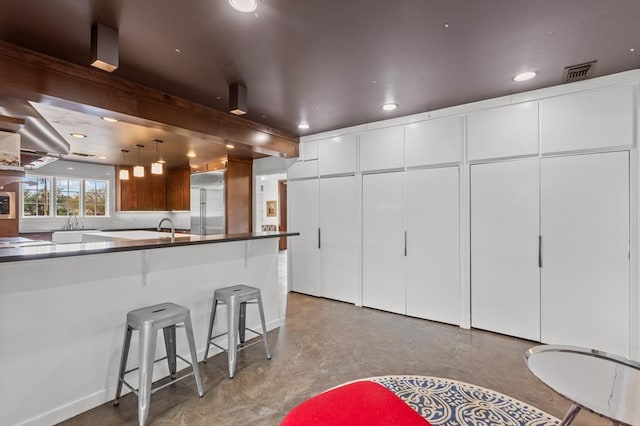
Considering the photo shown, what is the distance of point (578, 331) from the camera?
3.05 metres

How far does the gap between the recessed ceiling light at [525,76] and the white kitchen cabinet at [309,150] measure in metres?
2.90

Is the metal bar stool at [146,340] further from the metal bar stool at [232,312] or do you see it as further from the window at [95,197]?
the window at [95,197]

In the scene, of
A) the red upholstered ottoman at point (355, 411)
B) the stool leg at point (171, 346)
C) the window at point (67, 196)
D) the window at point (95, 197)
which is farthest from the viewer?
the window at point (95, 197)

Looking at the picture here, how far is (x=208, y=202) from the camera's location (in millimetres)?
6453

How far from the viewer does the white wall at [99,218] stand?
6.56m

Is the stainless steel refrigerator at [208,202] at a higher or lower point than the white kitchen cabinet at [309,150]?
lower

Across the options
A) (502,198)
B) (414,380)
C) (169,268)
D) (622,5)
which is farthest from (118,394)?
(622,5)

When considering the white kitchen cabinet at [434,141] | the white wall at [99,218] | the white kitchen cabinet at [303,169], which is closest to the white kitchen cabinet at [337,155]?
the white kitchen cabinet at [303,169]

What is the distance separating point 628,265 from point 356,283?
3.02m

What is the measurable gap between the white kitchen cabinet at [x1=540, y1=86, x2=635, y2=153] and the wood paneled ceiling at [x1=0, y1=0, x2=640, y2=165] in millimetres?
248

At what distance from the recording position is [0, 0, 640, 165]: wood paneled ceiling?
6.26ft

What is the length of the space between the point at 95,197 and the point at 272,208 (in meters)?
4.80

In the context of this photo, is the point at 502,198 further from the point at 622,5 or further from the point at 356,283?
the point at 356,283

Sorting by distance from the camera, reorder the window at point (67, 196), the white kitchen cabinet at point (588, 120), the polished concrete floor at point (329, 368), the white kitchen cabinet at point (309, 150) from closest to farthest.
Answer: the polished concrete floor at point (329, 368) → the white kitchen cabinet at point (588, 120) → the white kitchen cabinet at point (309, 150) → the window at point (67, 196)
